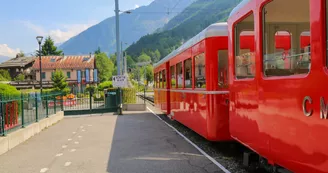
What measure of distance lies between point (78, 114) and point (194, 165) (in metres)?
13.6

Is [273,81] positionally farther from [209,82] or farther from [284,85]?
[209,82]

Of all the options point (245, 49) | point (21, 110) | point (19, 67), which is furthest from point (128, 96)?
point (19, 67)

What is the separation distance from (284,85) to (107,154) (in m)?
5.39

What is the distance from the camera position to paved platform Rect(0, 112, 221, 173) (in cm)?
692

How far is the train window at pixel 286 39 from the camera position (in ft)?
11.9

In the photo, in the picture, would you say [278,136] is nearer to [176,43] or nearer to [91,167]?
[91,167]

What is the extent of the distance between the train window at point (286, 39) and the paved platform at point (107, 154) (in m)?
2.85

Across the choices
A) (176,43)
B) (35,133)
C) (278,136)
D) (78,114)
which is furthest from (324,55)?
(176,43)

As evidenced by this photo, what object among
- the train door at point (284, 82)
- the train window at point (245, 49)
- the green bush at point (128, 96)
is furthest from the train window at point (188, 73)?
the green bush at point (128, 96)

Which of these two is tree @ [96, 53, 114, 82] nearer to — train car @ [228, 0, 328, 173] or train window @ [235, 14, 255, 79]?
train window @ [235, 14, 255, 79]

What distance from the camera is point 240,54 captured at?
575 centimetres

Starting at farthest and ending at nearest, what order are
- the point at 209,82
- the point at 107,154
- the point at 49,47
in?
the point at 49,47
the point at 107,154
the point at 209,82

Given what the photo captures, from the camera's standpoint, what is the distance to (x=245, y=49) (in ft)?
18.0

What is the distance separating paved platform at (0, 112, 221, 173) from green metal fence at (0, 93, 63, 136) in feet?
2.05
